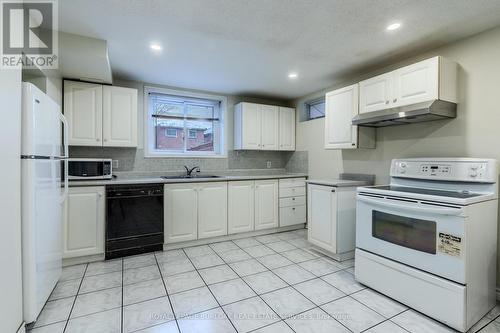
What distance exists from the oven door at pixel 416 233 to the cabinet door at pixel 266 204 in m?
1.67

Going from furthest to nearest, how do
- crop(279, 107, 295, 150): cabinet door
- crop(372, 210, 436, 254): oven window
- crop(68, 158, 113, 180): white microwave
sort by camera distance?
1. crop(279, 107, 295, 150): cabinet door
2. crop(68, 158, 113, 180): white microwave
3. crop(372, 210, 436, 254): oven window

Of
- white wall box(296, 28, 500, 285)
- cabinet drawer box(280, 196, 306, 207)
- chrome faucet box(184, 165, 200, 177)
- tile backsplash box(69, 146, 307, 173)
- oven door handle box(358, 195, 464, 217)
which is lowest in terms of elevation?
cabinet drawer box(280, 196, 306, 207)

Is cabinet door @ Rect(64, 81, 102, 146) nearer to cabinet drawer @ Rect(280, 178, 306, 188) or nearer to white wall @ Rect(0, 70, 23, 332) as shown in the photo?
white wall @ Rect(0, 70, 23, 332)

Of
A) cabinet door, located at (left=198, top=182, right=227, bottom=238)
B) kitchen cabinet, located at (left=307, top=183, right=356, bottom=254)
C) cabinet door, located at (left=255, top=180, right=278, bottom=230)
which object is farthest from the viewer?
cabinet door, located at (left=255, top=180, right=278, bottom=230)

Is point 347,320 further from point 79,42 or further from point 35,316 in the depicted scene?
point 79,42

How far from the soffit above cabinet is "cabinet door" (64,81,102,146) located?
252mm

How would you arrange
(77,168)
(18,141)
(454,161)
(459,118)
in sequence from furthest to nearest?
(77,168), (459,118), (454,161), (18,141)

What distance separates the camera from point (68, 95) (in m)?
2.94

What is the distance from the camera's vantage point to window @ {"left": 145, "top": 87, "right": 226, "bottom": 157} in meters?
3.84

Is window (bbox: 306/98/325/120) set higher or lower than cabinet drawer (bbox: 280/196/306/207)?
higher

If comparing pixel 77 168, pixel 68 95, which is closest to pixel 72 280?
pixel 77 168

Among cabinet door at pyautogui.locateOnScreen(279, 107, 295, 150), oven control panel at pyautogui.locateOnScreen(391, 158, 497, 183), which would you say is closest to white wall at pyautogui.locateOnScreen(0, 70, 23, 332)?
oven control panel at pyautogui.locateOnScreen(391, 158, 497, 183)

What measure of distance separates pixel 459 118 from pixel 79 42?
3622 mm

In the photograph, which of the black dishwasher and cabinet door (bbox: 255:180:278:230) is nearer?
the black dishwasher
